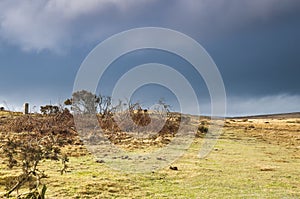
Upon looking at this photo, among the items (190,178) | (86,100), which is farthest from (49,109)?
(190,178)

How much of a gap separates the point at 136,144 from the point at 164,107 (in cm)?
967

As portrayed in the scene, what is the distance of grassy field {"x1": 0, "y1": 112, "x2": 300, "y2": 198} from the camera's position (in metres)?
9.87

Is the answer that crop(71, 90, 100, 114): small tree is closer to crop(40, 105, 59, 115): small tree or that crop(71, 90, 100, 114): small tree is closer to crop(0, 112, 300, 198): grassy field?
crop(40, 105, 59, 115): small tree

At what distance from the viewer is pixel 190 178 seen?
38.8 ft

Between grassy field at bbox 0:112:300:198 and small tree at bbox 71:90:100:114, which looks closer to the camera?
grassy field at bbox 0:112:300:198

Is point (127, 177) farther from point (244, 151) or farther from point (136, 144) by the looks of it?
point (244, 151)

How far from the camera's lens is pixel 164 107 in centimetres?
2914

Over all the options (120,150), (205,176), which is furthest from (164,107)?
(205,176)

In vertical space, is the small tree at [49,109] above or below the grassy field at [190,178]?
above

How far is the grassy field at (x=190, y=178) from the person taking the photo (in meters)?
9.87

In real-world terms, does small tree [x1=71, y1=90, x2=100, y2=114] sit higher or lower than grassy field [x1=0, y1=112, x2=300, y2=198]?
higher

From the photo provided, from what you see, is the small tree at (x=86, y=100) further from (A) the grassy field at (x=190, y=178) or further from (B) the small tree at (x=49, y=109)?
(A) the grassy field at (x=190, y=178)

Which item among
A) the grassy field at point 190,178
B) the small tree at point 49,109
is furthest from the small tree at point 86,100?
the grassy field at point 190,178

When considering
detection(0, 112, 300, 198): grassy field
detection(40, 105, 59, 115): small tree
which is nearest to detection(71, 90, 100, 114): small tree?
detection(40, 105, 59, 115): small tree
